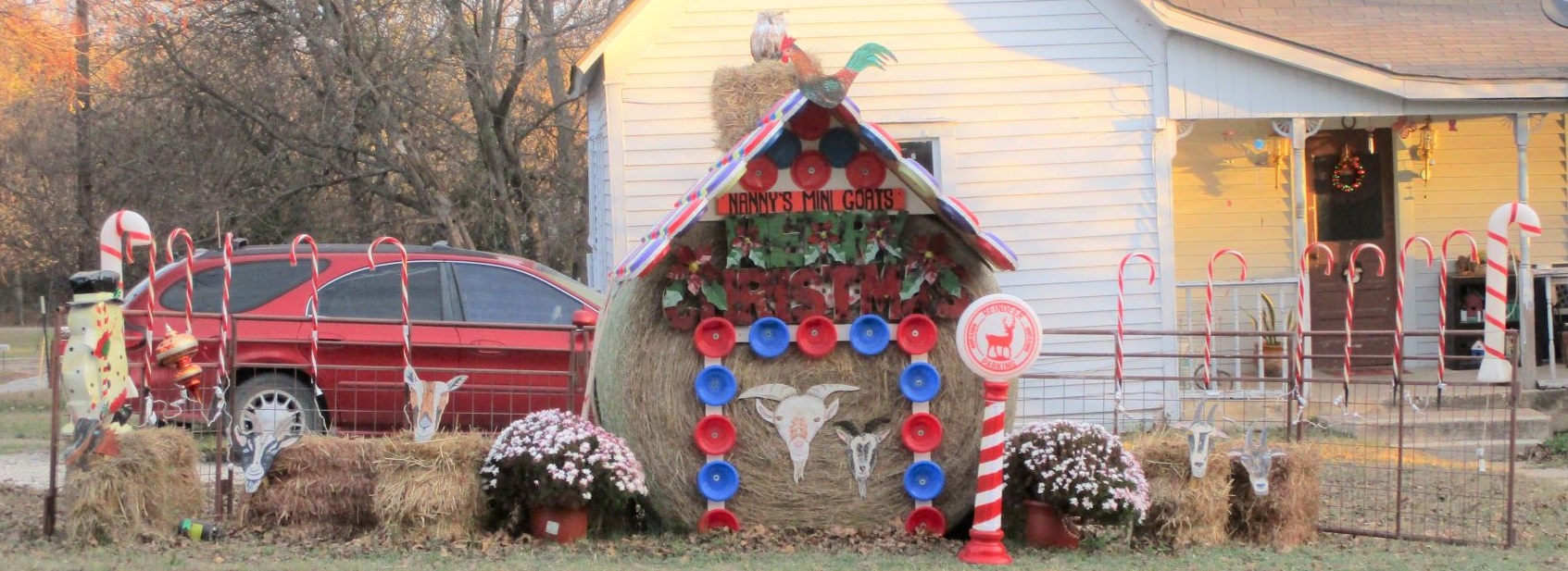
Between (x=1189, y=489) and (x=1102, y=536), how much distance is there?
468 mm

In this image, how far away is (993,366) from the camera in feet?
21.3

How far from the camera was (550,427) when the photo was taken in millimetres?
6949

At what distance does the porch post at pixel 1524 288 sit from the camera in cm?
1112

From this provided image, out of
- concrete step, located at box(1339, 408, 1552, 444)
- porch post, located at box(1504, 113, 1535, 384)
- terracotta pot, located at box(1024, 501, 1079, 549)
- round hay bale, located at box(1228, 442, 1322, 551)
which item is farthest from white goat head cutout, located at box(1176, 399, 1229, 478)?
porch post, located at box(1504, 113, 1535, 384)

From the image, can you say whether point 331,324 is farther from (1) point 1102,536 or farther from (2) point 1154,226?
(2) point 1154,226

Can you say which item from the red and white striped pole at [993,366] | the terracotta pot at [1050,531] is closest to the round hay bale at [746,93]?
the red and white striped pole at [993,366]

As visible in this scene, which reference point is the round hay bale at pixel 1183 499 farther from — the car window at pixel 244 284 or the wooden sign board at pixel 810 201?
the car window at pixel 244 284

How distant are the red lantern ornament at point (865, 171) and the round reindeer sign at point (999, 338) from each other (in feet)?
3.06

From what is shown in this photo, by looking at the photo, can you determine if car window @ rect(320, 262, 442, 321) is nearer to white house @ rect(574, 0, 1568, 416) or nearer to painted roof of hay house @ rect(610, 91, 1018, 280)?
white house @ rect(574, 0, 1568, 416)

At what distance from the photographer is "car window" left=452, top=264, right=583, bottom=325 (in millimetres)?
9531

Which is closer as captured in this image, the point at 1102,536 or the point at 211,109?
the point at 1102,536

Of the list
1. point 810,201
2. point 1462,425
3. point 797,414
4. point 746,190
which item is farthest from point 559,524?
point 1462,425

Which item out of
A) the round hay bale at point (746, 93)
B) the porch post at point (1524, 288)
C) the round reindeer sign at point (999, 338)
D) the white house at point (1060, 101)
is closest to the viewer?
the round reindeer sign at point (999, 338)

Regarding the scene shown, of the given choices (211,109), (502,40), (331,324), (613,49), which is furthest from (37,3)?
(331,324)
